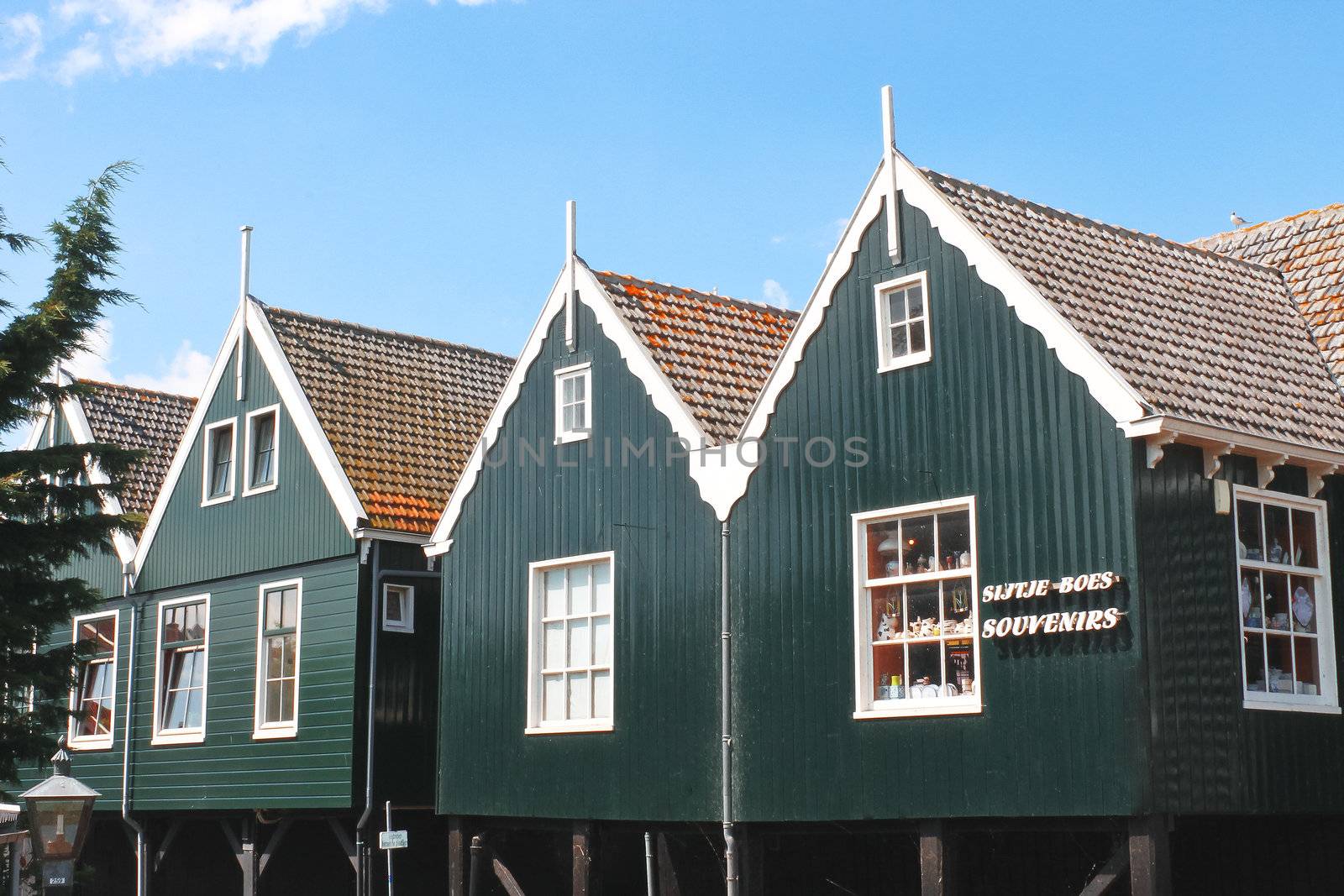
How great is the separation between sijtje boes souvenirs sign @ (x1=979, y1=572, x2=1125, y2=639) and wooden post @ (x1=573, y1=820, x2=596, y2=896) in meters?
5.86

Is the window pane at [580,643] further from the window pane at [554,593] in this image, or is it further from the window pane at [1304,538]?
the window pane at [1304,538]

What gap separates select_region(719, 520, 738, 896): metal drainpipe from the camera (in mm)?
16828

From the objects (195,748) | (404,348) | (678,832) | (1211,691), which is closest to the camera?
(1211,691)

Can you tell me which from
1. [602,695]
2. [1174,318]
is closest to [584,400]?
[602,695]

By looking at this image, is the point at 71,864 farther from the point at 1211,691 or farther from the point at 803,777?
the point at 1211,691

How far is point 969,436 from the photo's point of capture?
15.3 metres

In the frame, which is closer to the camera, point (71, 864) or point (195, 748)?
point (71, 864)

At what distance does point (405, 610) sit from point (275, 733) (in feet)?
7.99

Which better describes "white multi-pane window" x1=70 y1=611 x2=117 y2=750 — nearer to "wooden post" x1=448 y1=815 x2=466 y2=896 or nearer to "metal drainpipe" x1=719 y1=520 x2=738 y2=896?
"wooden post" x1=448 y1=815 x2=466 y2=896

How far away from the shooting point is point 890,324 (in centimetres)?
1619

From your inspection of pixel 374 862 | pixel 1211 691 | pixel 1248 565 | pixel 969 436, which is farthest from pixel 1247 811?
pixel 374 862

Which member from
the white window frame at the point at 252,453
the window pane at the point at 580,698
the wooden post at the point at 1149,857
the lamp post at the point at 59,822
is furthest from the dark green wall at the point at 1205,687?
the white window frame at the point at 252,453

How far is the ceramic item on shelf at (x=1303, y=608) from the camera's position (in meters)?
15.2

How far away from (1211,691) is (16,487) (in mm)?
12768
